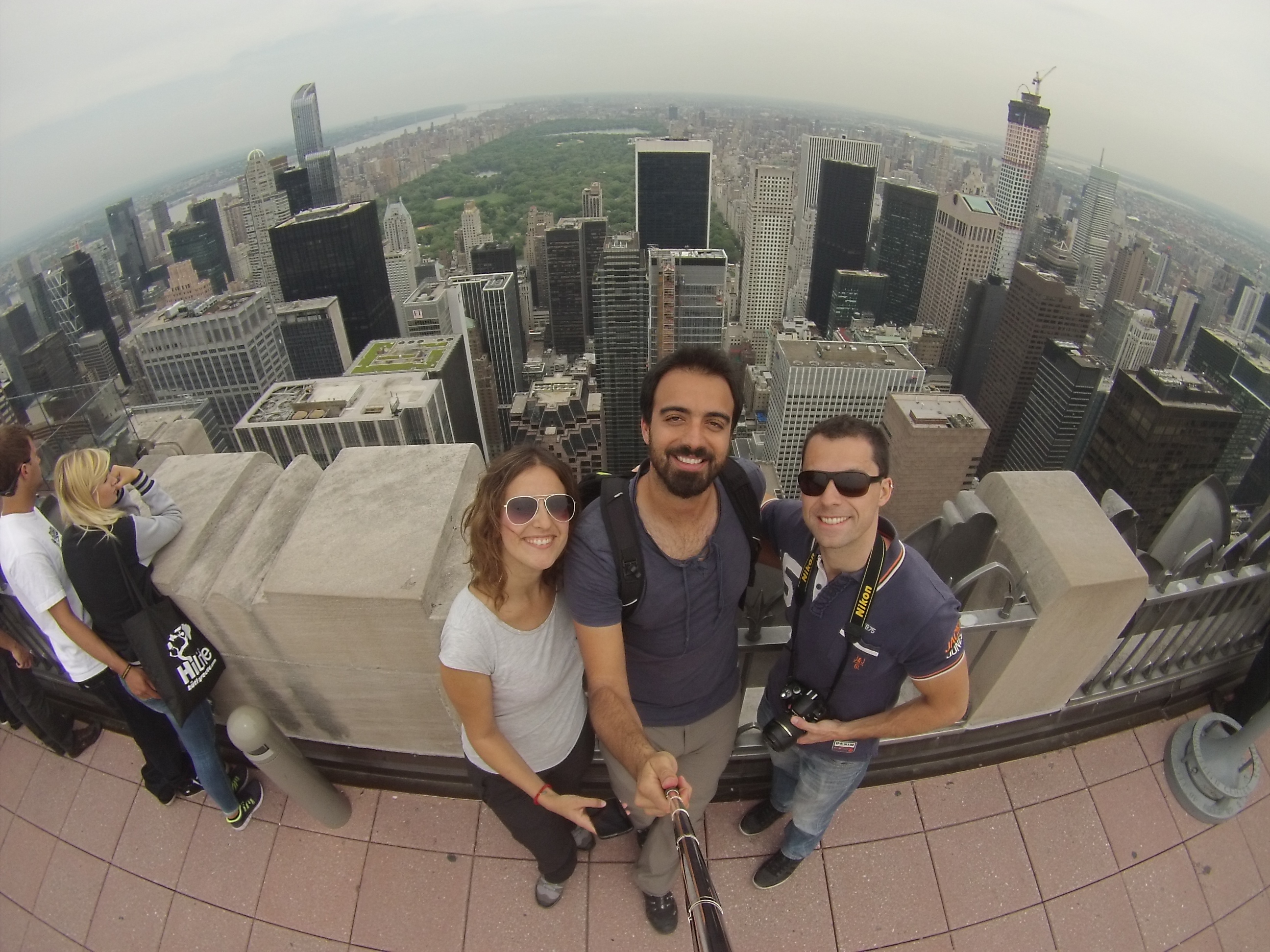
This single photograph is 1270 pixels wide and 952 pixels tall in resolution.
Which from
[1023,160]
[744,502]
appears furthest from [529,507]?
[1023,160]

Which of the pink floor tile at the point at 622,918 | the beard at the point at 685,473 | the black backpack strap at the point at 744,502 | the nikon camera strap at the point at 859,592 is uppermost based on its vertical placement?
the beard at the point at 685,473

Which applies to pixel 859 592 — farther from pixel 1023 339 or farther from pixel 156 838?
pixel 1023 339

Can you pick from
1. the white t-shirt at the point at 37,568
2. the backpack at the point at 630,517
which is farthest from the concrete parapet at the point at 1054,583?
the white t-shirt at the point at 37,568

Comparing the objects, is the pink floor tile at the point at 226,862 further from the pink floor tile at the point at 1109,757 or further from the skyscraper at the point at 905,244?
the skyscraper at the point at 905,244

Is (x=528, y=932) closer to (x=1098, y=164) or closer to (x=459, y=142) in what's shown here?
(x=1098, y=164)

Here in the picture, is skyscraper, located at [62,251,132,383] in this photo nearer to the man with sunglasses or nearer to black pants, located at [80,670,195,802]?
black pants, located at [80,670,195,802]

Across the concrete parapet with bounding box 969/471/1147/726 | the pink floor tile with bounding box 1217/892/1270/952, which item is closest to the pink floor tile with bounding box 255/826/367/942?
the concrete parapet with bounding box 969/471/1147/726
